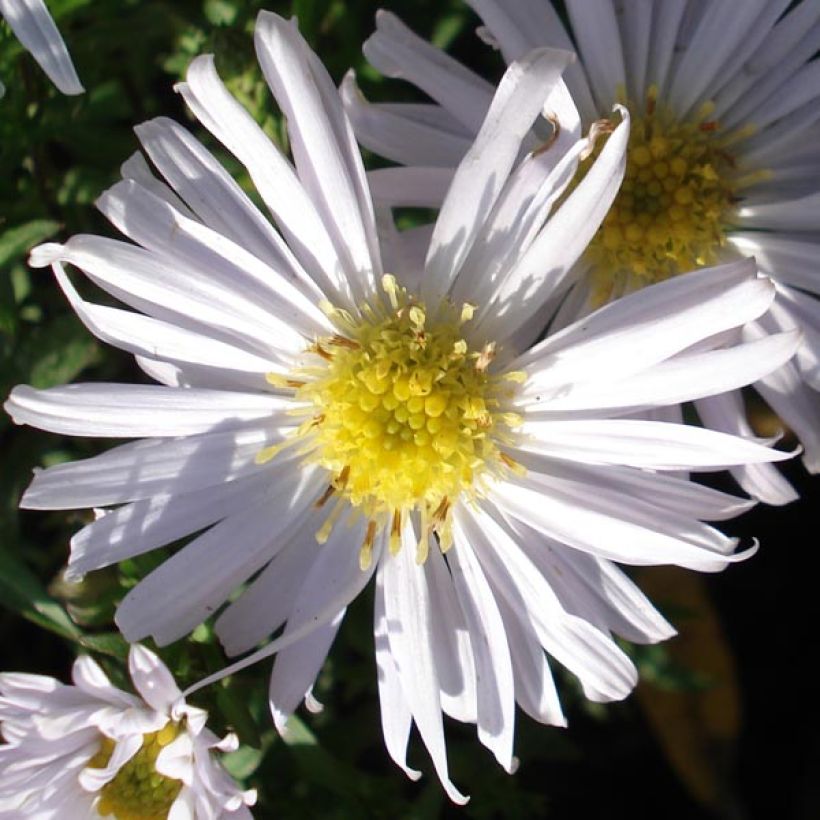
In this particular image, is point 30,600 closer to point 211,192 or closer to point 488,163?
point 211,192

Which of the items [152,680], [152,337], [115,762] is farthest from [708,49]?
[115,762]

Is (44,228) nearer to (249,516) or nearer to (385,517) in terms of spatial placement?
(249,516)

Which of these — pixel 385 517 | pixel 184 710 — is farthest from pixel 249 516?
pixel 184 710

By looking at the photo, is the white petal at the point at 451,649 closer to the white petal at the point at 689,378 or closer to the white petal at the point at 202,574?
the white petal at the point at 202,574

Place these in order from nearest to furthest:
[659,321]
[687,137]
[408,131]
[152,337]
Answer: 1. [659,321]
2. [152,337]
3. [408,131]
4. [687,137]

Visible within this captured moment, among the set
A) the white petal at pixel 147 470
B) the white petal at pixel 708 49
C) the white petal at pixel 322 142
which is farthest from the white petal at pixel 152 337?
the white petal at pixel 708 49

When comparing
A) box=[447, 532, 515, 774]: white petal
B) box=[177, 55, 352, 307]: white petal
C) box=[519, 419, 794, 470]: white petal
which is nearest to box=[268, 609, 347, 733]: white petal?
box=[447, 532, 515, 774]: white petal

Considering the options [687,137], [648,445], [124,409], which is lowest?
[124,409]
